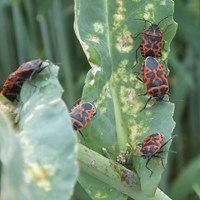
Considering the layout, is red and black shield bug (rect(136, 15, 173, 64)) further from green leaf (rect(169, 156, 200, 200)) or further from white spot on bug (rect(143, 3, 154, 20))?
green leaf (rect(169, 156, 200, 200))

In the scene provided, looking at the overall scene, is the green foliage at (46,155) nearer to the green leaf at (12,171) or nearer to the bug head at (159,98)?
the green leaf at (12,171)

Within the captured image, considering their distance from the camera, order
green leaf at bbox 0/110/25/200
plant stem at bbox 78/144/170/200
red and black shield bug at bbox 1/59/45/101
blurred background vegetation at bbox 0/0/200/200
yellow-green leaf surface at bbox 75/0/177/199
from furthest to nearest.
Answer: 1. blurred background vegetation at bbox 0/0/200/200
2. yellow-green leaf surface at bbox 75/0/177/199
3. red and black shield bug at bbox 1/59/45/101
4. plant stem at bbox 78/144/170/200
5. green leaf at bbox 0/110/25/200

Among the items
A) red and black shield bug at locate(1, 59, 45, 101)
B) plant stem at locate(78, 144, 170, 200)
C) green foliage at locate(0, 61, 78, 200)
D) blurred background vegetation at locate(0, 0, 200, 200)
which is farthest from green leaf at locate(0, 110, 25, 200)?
blurred background vegetation at locate(0, 0, 200, 200)

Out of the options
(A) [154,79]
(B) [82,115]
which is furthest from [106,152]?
(A) [154,79]

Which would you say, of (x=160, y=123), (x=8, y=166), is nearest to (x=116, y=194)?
(x=160, y=123)

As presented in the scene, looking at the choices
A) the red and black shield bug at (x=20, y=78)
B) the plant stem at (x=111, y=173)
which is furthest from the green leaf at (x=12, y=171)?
the red and black shield bug at (x=20, y=78)

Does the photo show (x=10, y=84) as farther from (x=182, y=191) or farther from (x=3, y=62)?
(x=3, y=62)

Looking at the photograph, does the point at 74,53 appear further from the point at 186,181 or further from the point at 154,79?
the point at 154,79
